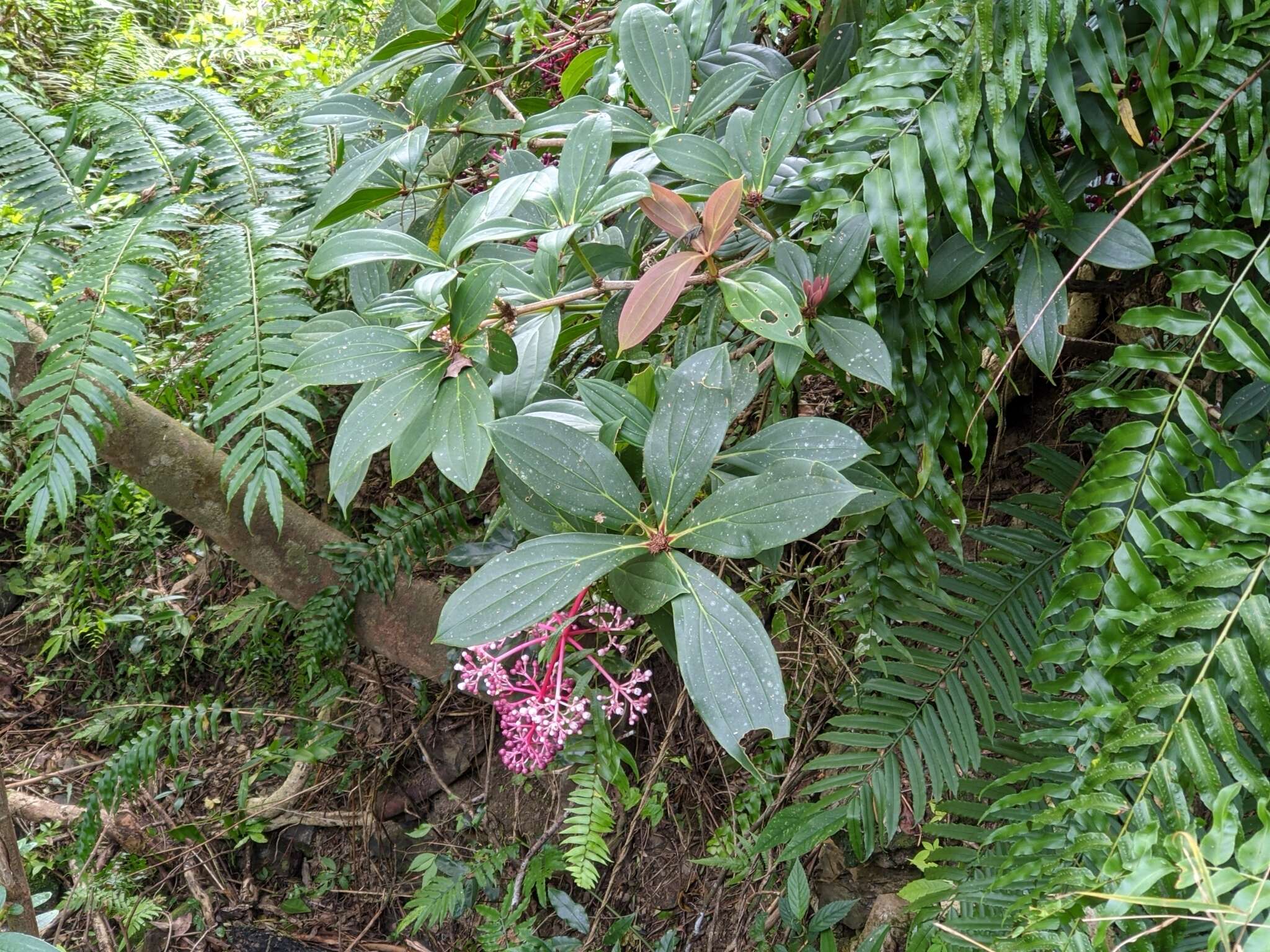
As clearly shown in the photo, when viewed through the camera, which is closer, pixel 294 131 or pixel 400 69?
pixel 400 69

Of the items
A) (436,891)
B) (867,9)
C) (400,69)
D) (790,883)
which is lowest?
(436,891)

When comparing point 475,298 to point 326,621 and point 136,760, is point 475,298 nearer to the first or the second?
point 326,621

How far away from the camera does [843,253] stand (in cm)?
92

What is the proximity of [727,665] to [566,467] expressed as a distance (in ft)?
0.75

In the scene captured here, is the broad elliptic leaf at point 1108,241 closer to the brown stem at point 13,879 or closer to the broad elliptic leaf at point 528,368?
the broad elliptic leaf at point 528,368

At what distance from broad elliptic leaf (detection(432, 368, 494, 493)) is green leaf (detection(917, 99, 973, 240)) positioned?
50 cm

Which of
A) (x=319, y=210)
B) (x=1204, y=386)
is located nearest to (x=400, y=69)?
(x=319, y=210)

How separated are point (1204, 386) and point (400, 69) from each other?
1191mm

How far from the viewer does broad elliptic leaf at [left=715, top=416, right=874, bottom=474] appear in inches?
32.8

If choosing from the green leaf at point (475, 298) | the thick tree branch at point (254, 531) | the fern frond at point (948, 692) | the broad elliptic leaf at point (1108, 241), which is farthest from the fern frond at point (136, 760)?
the broad elliptic leaf at point (1108, 241)

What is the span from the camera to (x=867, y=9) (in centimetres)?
111

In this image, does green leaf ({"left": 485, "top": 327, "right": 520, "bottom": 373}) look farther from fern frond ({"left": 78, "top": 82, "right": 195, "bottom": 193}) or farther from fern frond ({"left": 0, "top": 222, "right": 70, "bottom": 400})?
fern frond ({"left": 78, "top": 82, "right": 195, "bottom": 193})

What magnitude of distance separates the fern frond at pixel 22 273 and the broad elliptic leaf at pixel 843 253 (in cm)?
144

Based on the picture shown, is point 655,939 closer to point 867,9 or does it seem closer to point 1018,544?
point 1018,544
